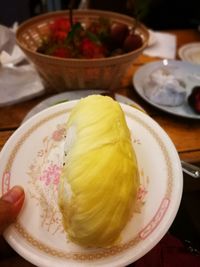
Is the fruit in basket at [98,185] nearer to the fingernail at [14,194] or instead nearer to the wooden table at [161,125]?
the fingernail at [14,194]

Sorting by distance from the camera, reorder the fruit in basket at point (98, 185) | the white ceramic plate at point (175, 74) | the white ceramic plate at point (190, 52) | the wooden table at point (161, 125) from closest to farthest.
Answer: the fruit in basket at point (98, 185), the wooden table at point (161, 125), the white ceramic plate at point (175, 74), the white ceramic plate at point (190, 52)

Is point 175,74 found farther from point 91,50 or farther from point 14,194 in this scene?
point 14,194

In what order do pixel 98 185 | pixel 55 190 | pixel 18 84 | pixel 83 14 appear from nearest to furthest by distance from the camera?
pixel 98 185 < pixel 55 190 < pixel 18 84 < pixel 83 14

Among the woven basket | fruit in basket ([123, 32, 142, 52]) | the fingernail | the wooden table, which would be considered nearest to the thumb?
the fingernail

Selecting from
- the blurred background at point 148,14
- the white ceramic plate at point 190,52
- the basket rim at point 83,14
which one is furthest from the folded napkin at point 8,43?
the blurred background at point 148,14

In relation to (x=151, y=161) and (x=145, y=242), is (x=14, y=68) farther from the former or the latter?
(x=145, y=242)

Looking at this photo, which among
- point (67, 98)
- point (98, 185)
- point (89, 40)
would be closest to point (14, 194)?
point (98, 185)
